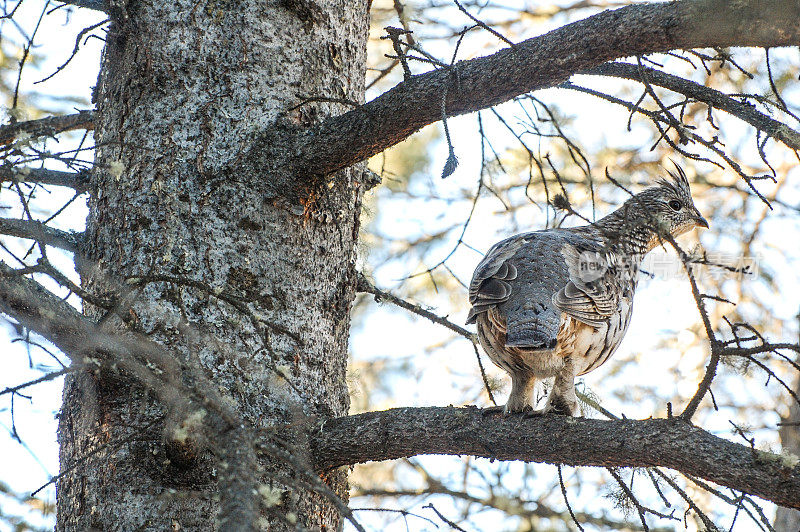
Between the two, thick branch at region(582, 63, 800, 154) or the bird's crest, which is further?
the bird's crest

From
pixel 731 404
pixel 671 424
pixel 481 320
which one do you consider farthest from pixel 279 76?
pixel 731 404

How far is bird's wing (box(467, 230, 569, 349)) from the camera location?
3482 mm

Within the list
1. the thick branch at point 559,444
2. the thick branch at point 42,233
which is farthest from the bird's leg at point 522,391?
the thick branch at point 42,233

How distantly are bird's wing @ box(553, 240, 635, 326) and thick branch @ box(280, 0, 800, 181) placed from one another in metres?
1.19

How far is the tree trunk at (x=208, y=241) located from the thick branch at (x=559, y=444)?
278 mm

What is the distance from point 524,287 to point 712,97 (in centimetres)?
129

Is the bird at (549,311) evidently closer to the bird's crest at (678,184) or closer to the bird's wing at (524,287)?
the bird's wing at (524,287)

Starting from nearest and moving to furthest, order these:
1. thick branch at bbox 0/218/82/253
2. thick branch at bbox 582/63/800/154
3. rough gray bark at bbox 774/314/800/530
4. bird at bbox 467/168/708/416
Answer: thick branch at bbox 0/218/82/253 → thick branch at bbox 582/63/800/154 → bird at bbox 467/168/708/416 → rough gray bark at bbox 774/314/800/530

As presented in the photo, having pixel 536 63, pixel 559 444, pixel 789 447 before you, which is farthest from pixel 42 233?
pixel 789 447

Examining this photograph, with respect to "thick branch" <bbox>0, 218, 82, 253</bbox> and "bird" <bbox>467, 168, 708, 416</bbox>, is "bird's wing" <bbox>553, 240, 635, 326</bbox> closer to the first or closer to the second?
"bird" <bbox>467, 168, 708, 416</bbox>

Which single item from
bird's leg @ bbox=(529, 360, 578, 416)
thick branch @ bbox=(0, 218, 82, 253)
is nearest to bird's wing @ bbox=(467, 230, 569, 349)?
bird's leg @ bbox=(529, 360, 578, 416)

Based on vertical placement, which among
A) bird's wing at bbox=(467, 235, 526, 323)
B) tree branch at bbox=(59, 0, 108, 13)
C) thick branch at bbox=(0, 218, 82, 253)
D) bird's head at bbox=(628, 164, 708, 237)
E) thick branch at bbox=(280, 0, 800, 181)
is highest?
bird's head at bbox=(628, 164, 708, 237)

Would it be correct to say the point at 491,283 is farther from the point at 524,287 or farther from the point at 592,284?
the point at 592,284

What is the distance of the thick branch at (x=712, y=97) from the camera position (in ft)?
8.57
